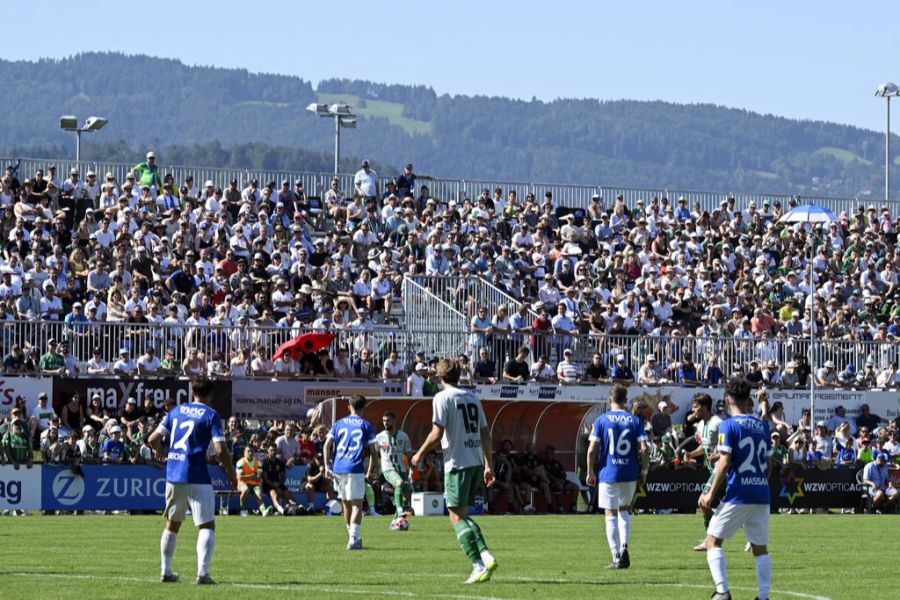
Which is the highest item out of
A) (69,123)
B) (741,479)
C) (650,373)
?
(69,123)

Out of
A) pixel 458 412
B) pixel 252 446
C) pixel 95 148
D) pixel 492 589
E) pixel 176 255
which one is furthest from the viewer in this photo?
pixel 95 148

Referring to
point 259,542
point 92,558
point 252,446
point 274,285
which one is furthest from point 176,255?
point 92,558

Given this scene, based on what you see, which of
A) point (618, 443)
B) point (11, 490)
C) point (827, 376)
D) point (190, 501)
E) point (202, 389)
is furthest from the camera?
point (827, 376)

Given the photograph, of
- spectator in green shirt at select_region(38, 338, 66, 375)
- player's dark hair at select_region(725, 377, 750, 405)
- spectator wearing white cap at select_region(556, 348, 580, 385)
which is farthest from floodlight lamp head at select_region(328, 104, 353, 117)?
player's dark hair at select_region(725, 377, 750, 405)

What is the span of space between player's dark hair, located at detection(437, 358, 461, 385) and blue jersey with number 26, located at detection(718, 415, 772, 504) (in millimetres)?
2777

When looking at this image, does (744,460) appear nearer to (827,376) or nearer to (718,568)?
(718,568)

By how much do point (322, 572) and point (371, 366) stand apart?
20.9 m

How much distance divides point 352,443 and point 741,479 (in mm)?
8795

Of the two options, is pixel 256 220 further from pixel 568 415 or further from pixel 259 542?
pixel 259 542

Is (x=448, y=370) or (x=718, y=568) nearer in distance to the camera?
(x=718, y=568)

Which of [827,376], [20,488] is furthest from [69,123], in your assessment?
[827,376]

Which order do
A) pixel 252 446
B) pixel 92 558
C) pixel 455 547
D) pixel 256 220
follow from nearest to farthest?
pixel 92 558 → pixel 455 547 → pixel 252 446 → pixel 256 220

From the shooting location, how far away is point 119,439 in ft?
108

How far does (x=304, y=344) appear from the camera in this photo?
1463 inches
